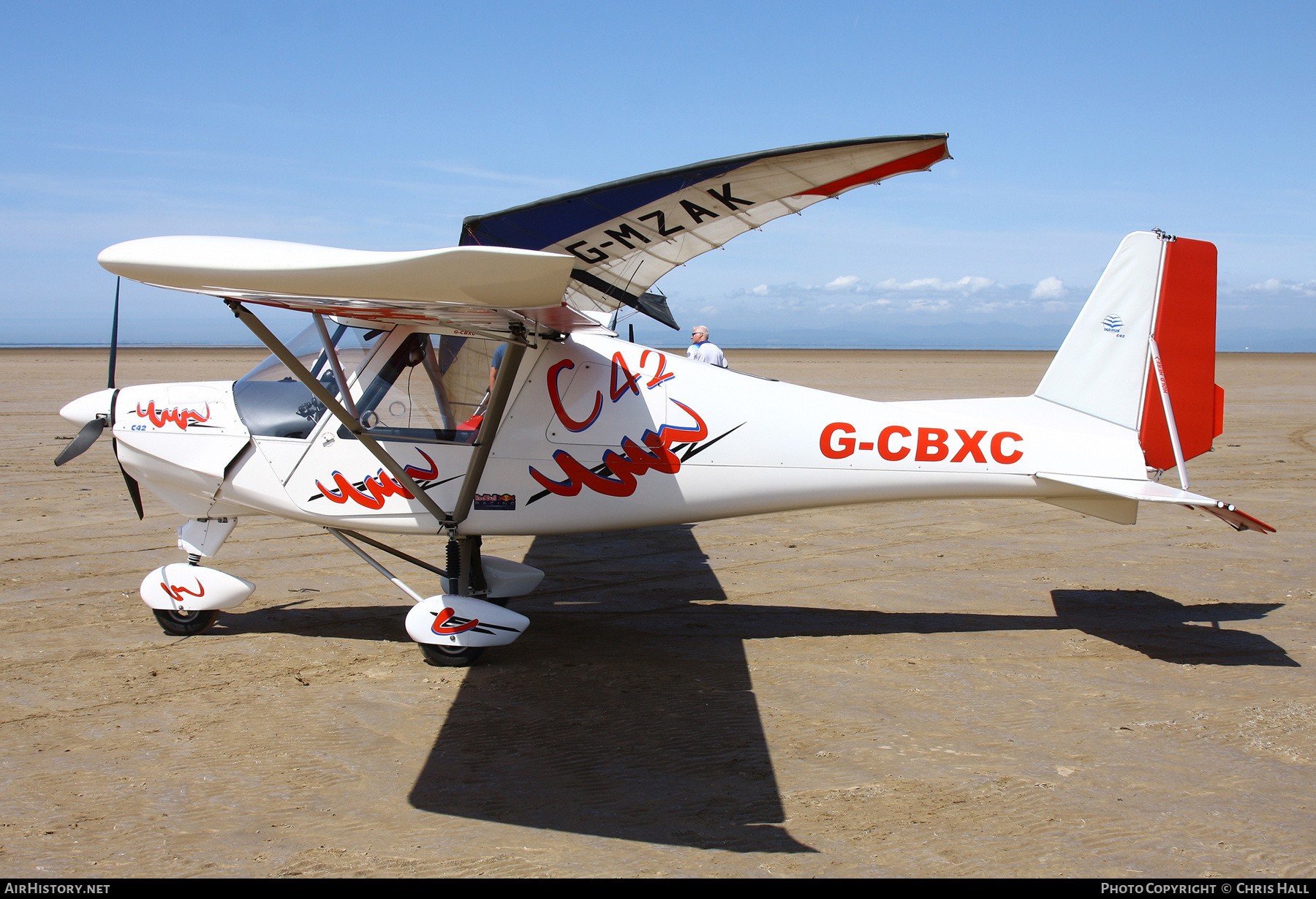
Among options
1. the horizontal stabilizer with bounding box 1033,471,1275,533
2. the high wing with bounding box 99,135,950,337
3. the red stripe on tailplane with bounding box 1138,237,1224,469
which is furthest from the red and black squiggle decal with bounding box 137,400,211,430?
the red stripe on tailplane with bounding box 1138,237,1224,469

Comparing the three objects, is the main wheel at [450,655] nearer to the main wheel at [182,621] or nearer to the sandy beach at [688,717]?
the sandy beach at [688,717]

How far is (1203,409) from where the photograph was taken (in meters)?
5.90

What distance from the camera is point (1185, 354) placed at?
5902 mm

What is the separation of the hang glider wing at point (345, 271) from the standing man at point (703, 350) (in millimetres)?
6724

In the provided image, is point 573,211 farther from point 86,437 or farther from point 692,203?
point 86,437

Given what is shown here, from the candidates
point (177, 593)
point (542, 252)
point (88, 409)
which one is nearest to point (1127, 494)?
point (542, 252)

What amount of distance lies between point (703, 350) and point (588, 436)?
528cm

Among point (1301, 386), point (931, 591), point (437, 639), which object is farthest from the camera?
point (1301, 386)

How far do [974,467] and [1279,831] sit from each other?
8.47ft

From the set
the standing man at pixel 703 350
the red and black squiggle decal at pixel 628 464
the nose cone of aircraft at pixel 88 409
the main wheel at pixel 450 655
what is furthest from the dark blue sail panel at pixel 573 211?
the standing man at pixel 703 350

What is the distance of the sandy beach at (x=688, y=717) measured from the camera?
11.0 feet

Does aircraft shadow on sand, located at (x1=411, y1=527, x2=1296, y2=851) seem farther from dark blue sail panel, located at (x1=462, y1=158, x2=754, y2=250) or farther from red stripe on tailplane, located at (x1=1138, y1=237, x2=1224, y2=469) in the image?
dark blue sail panel, located at (x1=462, y1=158, x2=754, y2=250)
